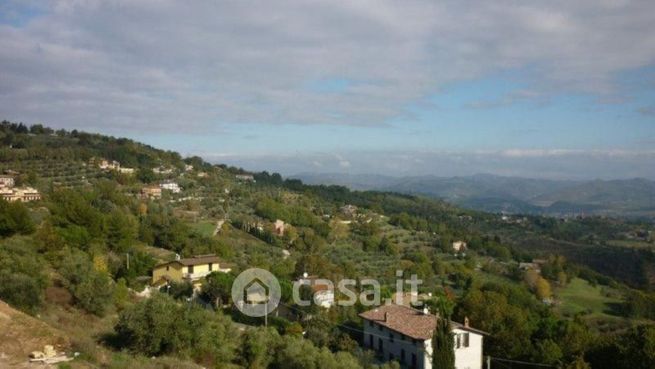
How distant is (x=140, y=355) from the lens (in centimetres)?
1262

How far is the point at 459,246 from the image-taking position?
66.1 metres

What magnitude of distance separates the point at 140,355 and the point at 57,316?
476cm

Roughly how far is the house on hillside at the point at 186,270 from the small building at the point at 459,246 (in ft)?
123

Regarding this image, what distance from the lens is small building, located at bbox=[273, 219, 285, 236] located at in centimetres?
5341

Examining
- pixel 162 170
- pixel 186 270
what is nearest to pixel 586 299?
pixel 186 270

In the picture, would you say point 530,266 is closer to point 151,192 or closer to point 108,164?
point 151,192

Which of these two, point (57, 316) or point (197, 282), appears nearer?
point (57, 316)

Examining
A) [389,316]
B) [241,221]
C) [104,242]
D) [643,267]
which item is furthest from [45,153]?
[643,267]

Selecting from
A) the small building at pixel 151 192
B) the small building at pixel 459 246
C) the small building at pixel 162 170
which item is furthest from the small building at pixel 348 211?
the small building at pixel 151 192

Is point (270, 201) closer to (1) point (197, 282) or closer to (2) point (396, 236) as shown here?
(2) point (396, 236)

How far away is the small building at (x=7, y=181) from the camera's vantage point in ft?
146

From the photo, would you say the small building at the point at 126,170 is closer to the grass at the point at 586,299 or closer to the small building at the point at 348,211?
the small building at the point at 348,211

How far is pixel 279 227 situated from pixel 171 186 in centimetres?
1459

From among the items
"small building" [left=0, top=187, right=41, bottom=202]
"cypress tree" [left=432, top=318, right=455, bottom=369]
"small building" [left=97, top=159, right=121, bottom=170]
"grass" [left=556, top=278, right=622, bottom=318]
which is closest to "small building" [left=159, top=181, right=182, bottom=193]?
"small building" [left=97, top=159, right=121, bottom=170]
